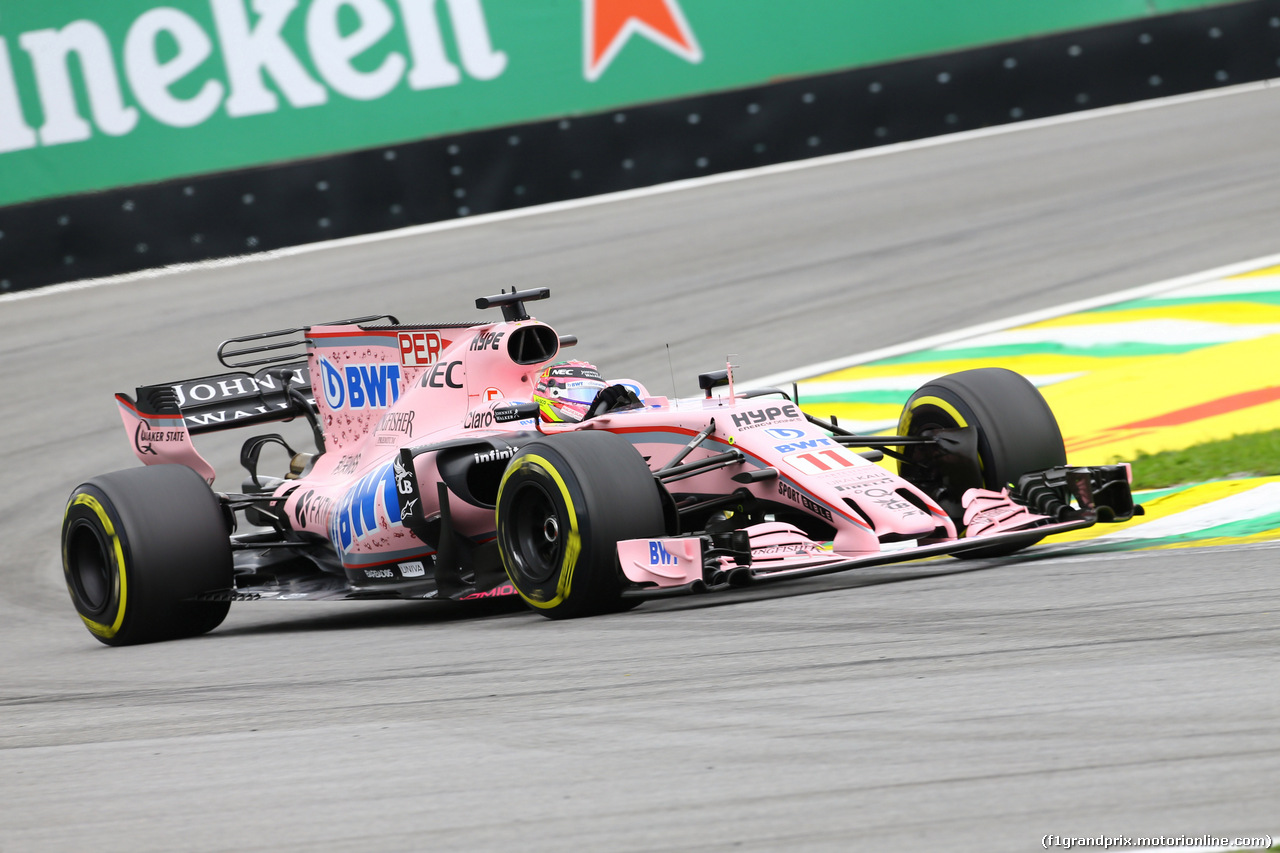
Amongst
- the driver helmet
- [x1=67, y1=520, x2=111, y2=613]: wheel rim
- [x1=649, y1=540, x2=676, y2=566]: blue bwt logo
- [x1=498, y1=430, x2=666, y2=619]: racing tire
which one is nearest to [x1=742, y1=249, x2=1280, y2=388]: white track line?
the driver helmet

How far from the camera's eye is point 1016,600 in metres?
6.12

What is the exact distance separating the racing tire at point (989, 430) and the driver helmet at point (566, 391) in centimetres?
155

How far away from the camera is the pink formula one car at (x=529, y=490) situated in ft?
22.1

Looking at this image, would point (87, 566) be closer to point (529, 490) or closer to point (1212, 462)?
point (529, 490)

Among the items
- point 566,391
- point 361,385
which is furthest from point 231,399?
point 566,391

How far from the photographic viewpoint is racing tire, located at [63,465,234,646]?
8.27 meters

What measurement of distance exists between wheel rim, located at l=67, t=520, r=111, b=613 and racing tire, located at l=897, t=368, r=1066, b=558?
4.14 meters

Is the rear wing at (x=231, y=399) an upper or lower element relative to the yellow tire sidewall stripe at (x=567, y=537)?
upper

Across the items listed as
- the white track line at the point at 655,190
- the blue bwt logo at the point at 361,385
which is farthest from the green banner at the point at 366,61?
the blue bwt logo at the point at 361,385

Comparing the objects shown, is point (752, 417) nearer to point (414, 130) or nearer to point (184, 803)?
point (184, 803)

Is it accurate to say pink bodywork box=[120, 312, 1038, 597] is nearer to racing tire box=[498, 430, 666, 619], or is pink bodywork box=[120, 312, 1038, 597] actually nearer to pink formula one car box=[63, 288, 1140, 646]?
pink formula one car box=[63, 288, 1140, 646]

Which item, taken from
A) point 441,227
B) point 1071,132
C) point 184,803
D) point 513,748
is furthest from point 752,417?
point 1071,132

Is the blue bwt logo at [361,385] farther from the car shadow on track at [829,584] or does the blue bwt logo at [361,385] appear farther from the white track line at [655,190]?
the white track line at [655,190]

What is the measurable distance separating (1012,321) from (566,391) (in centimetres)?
607
